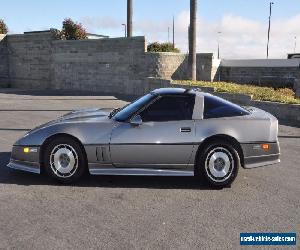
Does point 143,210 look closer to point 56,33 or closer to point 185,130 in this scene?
point 185,130

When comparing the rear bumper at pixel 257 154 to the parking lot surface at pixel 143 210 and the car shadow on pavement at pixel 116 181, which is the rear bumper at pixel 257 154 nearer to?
the parking lot surface at pixel 143 210

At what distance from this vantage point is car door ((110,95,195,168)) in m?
5.99

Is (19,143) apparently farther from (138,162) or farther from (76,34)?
(76,34)

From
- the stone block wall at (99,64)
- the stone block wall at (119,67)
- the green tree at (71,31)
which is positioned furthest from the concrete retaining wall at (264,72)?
the green tree at (71,31)

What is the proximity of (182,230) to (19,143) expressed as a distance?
3.06 meters

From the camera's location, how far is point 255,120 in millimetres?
6207

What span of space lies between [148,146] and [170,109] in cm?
70

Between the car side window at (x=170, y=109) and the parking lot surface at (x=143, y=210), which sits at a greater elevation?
the car side window at (x=170, y=109)

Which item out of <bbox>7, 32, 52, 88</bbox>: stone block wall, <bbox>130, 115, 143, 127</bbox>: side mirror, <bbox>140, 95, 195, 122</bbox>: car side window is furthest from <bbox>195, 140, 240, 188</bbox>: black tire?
<bbox>7, 32, 52, 88</bbox>: stone block wall

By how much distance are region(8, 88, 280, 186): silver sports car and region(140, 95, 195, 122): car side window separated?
0.02 metres

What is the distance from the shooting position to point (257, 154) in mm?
6152

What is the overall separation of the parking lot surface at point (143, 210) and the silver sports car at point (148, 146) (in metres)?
0.26

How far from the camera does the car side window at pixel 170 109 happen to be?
6.11m

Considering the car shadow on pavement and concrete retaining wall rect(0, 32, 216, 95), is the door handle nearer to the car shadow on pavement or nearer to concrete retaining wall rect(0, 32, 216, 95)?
the car shadow on pavement
